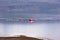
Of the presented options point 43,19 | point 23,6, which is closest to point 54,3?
point 43,19

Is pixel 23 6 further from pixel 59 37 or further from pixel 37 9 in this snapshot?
pixel 59 37

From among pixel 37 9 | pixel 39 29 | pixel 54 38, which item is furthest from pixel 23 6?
pixel 54 38

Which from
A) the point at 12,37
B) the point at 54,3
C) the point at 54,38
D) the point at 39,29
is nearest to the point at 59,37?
the point at 54,38

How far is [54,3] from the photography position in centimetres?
120

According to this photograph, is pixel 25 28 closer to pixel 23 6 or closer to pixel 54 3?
pixel 23 6

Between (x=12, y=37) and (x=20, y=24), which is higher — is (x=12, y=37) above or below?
below

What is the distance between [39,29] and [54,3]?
0.87 feet

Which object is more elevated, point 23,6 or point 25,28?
point 23,6

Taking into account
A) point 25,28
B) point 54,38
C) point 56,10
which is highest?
point 56,10

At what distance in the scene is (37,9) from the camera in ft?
3.92

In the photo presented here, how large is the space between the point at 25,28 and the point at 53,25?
0.82 ft

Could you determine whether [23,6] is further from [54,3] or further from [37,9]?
[54,3]

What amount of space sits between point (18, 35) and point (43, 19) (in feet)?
0.85

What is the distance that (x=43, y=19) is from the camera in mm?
1207
